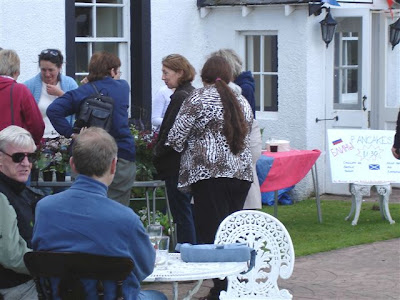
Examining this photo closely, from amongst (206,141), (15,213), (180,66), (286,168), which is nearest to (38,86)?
(180,66)

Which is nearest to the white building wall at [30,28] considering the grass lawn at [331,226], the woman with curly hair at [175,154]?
the woman with curly hair at [175,154]

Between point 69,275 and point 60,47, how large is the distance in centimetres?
665

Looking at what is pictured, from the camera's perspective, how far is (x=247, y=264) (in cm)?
517

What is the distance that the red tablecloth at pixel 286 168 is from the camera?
989 cm

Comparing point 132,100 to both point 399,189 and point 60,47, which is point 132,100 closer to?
point 60,47

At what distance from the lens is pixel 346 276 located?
26.7 feet

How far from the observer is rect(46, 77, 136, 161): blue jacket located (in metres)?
7.17

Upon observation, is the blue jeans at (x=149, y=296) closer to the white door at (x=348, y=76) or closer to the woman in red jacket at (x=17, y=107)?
the woman in red jacket at (x=17, y=107)

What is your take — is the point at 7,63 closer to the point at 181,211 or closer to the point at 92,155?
the point at 181,211

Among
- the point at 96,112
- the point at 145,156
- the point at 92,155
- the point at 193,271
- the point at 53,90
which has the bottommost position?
the point at 193,271

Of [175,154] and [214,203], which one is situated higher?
[175,154]

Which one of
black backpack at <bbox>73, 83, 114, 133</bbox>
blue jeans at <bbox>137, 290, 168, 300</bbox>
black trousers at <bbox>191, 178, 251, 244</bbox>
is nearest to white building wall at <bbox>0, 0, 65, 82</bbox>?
black backpack at <bbox>73, 83, 114, 133</bbox>

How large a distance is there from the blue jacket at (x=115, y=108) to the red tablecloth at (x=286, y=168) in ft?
9.10

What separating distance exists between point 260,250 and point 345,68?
23.0 feet
